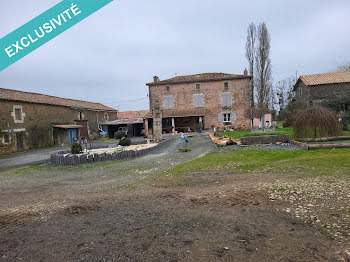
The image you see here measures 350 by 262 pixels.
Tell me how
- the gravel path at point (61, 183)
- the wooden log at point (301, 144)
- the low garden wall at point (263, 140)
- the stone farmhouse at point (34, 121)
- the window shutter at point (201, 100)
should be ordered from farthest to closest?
the window shutter at point (201, 100), the stone farmhouse at point (34, 121), the low garden wall at point (263, 140), the wooden log at point (301, 144), the gravel path at point (61, 183)

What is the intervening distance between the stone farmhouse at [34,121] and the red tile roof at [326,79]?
93.2ft

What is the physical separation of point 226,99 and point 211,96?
80.6 inches

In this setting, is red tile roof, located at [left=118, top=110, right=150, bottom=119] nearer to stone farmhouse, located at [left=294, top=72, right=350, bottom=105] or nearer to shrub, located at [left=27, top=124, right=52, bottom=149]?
shrub, located at [left=27, top=124, right=52, bottom=149]

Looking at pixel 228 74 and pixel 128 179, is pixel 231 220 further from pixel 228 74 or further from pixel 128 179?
pixel 228 74

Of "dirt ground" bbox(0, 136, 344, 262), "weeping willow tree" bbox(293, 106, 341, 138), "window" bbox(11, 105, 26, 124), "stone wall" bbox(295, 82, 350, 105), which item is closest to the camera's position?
"dirt ground" bbox(0, 136, 344, 262)

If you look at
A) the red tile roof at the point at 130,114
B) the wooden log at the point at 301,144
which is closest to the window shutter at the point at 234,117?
the wooden log at the point at 301,144

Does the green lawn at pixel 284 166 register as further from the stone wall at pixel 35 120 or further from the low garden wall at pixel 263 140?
the stone wall at pixel 35 120

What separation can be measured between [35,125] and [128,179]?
18.4 meters

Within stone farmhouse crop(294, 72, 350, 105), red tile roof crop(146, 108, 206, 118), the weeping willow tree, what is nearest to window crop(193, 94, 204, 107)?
red tile roof crop(146, 108, 206, 118)

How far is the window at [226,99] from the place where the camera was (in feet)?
96.6

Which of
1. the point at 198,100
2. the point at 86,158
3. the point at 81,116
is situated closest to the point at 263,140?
the point at 86,158

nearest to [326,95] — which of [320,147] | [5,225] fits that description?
[320,147]

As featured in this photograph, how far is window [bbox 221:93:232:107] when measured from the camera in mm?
29453

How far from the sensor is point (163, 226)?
3.67 m
